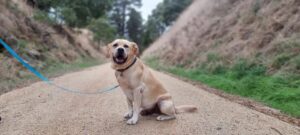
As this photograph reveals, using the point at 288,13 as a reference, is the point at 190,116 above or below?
below

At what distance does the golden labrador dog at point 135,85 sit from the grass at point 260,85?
3071 mm

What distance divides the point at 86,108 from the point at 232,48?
992 cm

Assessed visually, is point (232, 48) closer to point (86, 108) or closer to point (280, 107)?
point (280, 107)

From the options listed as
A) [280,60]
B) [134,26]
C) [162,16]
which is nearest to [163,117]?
[280,60]

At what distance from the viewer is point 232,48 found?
14.4 m

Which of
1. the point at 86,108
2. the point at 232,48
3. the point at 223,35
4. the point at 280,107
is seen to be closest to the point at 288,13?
the point at 232,48

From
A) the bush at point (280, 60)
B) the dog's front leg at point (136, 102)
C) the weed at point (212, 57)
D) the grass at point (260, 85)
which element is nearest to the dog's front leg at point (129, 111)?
the dog's front leg at point (136, 102)

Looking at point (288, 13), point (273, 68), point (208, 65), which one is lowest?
point (273, 68)

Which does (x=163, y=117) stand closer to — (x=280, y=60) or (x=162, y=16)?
(x=280, y=60)

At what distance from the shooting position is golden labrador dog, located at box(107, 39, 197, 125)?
471 centimetres

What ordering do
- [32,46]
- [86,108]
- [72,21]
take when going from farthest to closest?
[72,21], [32,46], [86,108]

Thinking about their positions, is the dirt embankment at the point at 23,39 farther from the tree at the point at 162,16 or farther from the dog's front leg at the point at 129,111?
the tree at the point at 162,16

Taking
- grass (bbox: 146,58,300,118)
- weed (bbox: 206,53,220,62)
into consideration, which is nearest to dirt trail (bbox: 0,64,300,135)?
grass (bbox: 146,58,300,118)

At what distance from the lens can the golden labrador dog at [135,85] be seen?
15.4 ft
